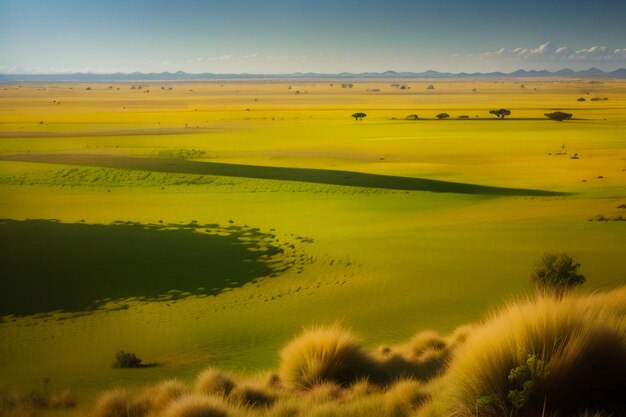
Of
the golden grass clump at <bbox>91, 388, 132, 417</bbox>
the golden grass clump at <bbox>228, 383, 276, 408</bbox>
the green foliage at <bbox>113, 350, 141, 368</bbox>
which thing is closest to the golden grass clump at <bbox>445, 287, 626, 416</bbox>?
the golden grass clump at <bbox>228, 383, 276, 408</bbox>

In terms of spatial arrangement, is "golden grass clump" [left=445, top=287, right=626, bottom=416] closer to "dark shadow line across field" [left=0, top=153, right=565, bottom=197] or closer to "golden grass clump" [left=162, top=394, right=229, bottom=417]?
"golden grass clump" [left=162, top=394, right=229, bottom=417]

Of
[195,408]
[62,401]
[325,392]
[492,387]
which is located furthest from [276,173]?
[492,387]

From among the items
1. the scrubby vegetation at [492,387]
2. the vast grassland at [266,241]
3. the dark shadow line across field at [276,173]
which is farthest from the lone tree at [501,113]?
the scrubby vegetation at [492,387]

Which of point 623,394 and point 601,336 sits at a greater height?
point 601,336

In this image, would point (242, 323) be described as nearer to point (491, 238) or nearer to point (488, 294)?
point (488, 294)

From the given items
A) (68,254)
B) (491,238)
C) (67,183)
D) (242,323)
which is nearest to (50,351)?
(242,323)

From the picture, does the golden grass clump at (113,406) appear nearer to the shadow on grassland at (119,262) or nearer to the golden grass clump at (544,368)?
the golden grass clump at (544,368)
